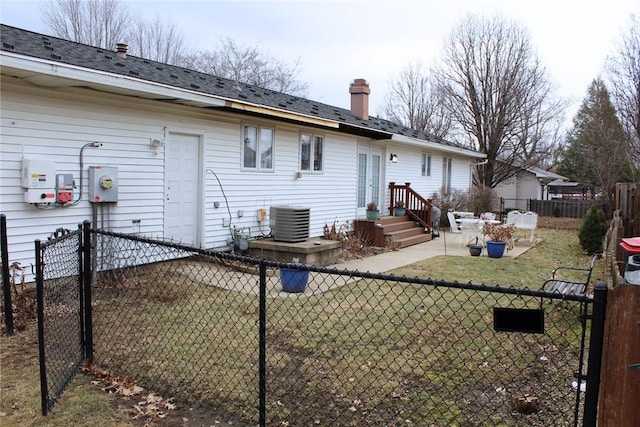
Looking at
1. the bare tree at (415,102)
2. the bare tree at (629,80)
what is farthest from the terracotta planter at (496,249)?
the bare tree at (415,102)

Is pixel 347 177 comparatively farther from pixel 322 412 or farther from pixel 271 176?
pixel 322 412

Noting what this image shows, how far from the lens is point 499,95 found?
84.3 ft

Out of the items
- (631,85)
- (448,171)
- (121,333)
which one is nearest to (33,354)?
(121,333)

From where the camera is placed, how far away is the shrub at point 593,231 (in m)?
12.6

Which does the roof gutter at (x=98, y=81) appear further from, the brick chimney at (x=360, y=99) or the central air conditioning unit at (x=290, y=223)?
the brick chimney at (x=360, y=99)

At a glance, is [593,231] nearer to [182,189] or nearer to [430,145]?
[430,145]

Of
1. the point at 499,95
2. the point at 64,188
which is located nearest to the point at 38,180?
the point at 64,188

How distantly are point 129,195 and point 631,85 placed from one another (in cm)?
1872

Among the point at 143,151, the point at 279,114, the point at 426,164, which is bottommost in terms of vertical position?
the point at 143,151

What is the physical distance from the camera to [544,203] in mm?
28047

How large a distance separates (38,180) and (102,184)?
0.92 m

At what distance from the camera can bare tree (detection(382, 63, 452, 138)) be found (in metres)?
34.1

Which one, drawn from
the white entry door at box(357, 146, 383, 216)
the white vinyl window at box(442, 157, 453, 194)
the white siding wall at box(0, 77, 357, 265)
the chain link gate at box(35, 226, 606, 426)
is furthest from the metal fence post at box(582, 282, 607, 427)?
the white vinyl window at box(442, 157, 453, 194)

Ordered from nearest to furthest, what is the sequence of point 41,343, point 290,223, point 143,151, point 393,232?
point 41,343, point 143,151, point 290,223, point 393,232
